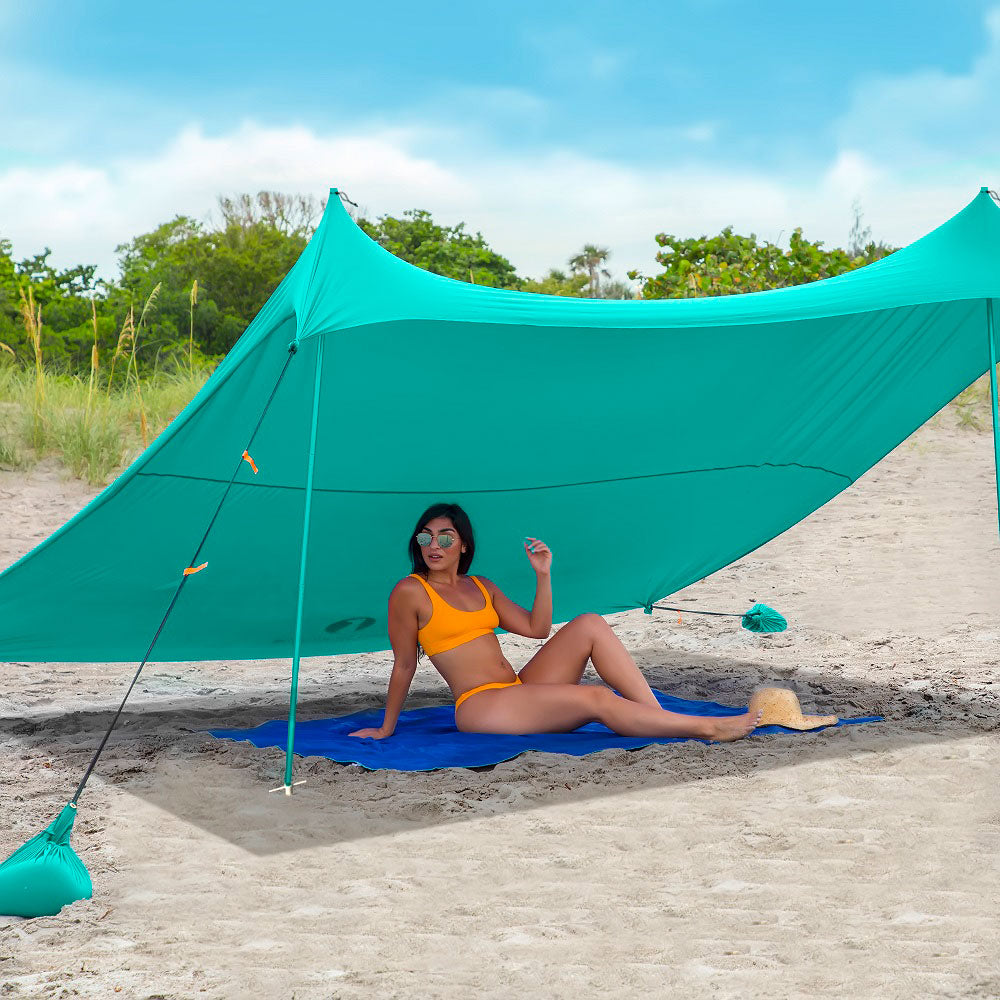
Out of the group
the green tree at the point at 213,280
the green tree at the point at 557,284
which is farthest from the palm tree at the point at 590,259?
the green tree at the point at 213,280

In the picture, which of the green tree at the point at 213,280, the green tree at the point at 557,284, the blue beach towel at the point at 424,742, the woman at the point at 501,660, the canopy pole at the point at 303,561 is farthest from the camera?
the green tree at the point at 557,284

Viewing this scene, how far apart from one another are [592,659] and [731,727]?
1.62ft

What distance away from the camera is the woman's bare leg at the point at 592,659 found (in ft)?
12.8

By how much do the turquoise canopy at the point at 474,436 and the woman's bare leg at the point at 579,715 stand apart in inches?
33.0

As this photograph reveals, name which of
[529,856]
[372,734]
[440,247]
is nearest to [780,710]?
[372,734]

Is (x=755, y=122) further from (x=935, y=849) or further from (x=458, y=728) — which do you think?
(x=935, y=849)

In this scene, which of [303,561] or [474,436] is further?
[474,436]

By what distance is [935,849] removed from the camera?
9.44ft

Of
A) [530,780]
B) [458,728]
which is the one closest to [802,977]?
[530,780]

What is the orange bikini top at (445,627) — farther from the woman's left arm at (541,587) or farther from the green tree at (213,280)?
the green tree at (213,280)

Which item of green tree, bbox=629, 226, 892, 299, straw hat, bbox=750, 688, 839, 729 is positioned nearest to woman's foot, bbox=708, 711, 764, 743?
straw hat, bbox=750, 688, 839, 729

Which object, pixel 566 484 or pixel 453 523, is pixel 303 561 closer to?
pixel 453 523

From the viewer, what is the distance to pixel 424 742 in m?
4.03

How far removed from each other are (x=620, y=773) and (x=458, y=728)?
711mm
